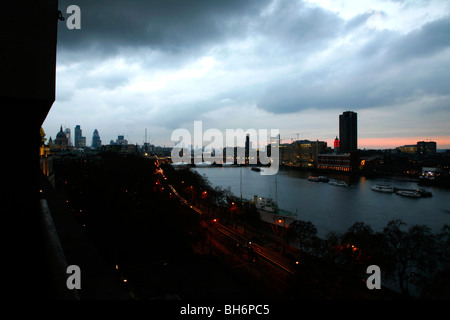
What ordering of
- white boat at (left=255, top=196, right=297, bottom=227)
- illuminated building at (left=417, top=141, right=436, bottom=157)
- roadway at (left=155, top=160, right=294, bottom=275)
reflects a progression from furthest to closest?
illuminated building at (left=417, top=141, right=436, bottom=157)
white boat at (left=255, top=196, right=297, bottom=227)
roadway at (left=155, top=160, right=294, bottom=275)

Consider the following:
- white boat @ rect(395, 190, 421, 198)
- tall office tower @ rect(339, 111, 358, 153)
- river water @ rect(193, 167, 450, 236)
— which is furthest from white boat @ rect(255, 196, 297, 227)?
tall office tower @ rect(339, 111, 358, 153)

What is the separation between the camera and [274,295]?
368cm

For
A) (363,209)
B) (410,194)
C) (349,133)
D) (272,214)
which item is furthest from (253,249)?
(349,133)

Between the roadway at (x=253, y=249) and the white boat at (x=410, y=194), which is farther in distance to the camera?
the white boat at (x=410, y=194)

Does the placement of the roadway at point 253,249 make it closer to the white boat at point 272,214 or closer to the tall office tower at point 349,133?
the white boat at point 272,214

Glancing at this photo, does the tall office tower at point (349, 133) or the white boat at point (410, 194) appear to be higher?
the tall office tower at point (349, 133)

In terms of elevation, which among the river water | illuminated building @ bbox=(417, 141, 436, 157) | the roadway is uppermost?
illuminated building @ bbox=(417, 141, 436, 157)

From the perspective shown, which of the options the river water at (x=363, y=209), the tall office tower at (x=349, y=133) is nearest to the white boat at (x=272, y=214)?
the river water at (x=363, y=209)

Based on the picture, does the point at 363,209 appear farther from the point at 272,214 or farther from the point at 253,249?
the point at 253,249

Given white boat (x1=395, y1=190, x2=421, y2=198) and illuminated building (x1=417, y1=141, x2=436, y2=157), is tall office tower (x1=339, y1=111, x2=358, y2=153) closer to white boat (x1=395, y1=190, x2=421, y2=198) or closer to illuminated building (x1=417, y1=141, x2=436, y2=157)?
illuminated building (x1=417, y1=141, x2=436, y2=157)

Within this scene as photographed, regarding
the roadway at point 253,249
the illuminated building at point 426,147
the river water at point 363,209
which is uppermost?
the illuminated building at point 426,147

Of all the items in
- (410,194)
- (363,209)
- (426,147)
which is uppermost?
(426,147)

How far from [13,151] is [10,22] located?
0.30m
